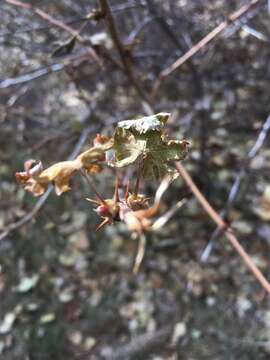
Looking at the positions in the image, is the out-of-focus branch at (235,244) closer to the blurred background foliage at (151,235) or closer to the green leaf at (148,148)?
the green leaf at (148,148)

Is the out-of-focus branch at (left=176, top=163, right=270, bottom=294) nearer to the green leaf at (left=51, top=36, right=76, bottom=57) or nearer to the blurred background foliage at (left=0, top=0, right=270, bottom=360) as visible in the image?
the green leaf at (left=51, top=36, right=76, bottom=57)

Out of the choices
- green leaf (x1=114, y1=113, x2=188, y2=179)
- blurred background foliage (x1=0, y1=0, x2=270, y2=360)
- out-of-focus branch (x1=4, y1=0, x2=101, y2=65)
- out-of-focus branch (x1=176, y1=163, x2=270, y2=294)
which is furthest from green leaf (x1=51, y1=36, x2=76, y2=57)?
blurred background foliage (x1=0, y1=0, x2=270, y2=360)

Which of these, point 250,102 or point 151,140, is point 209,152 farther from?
point 151,140

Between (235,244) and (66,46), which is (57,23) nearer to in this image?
(66,46)

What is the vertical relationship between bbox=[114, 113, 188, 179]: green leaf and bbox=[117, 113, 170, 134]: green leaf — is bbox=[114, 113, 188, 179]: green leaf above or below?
below

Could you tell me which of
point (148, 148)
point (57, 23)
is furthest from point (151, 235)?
point (148, 148)

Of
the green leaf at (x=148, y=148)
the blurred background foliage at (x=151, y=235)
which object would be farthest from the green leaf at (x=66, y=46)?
the blurred background foliage at (x=151, y=235)

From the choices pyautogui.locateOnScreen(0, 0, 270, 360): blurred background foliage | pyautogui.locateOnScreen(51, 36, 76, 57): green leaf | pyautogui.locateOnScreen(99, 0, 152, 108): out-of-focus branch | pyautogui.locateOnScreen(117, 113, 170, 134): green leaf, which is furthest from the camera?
pyautogui.locateOnScreen(0, 0, 270, 360): blurred background foliage
